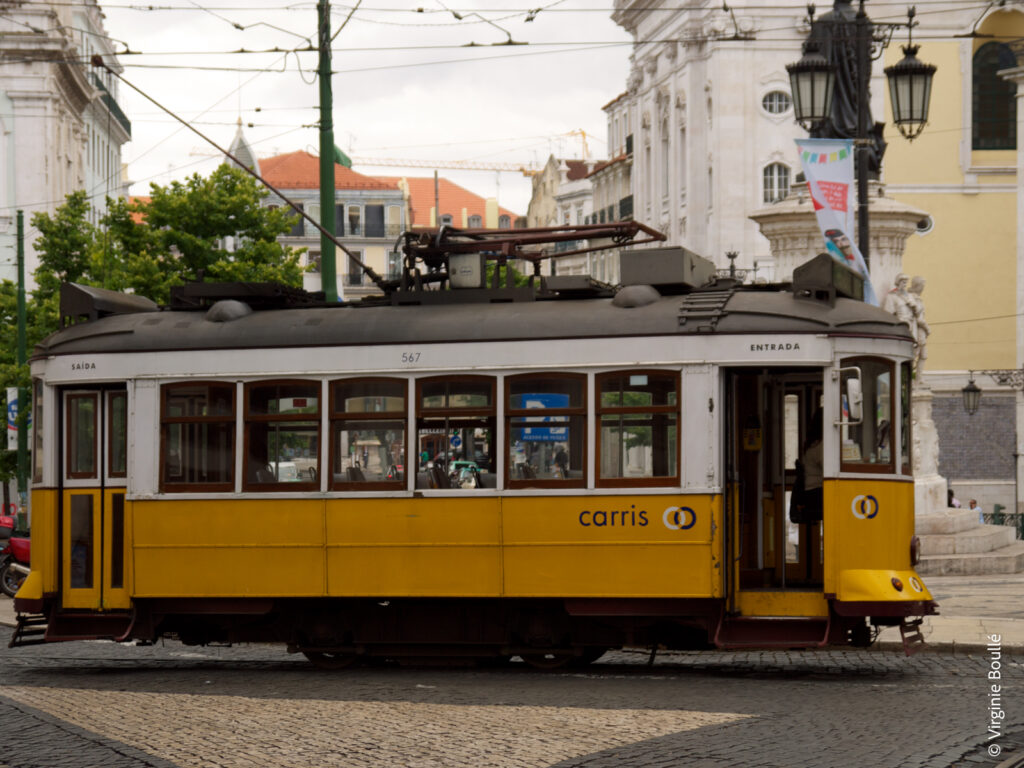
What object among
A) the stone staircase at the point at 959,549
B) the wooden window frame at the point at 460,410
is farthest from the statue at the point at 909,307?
the wooden window frame at the point at 460,410

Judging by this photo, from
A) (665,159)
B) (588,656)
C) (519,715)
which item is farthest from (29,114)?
(519,715)

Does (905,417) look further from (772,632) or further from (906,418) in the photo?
(772,632)

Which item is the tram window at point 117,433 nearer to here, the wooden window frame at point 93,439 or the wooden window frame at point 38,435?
the wooden window frame at point 93,439

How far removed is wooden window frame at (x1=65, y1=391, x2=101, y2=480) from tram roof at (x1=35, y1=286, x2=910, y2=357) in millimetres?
368

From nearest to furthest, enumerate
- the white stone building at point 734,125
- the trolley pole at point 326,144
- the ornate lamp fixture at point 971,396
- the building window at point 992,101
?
the trolley pole at point 326,144, the ornate lamp fixture at point 971,396, the building window at point 992,101, the white stone building at point 734,125

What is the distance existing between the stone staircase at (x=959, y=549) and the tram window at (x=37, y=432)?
43.2 feet

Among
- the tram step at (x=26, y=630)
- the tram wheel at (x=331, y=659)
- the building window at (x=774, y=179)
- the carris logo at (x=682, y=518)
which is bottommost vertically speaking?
the tram wheel at (x=331, y=659)

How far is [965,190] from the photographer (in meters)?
64.8

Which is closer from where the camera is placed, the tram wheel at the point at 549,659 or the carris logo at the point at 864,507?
the carris logo at the point at 864,507

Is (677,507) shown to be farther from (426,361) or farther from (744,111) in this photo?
(744,111)

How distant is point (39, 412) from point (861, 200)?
964cm

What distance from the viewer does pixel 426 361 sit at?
14.1 metres

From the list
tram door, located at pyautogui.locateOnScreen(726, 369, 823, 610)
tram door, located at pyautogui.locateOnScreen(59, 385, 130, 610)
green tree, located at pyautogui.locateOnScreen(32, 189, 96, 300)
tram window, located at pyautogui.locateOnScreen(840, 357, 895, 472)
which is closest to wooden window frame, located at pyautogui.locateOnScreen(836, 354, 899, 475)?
tram window, located at pyautogui.locateOnScreen(840, 357, 895, 472)

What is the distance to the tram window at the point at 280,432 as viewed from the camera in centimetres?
1434
